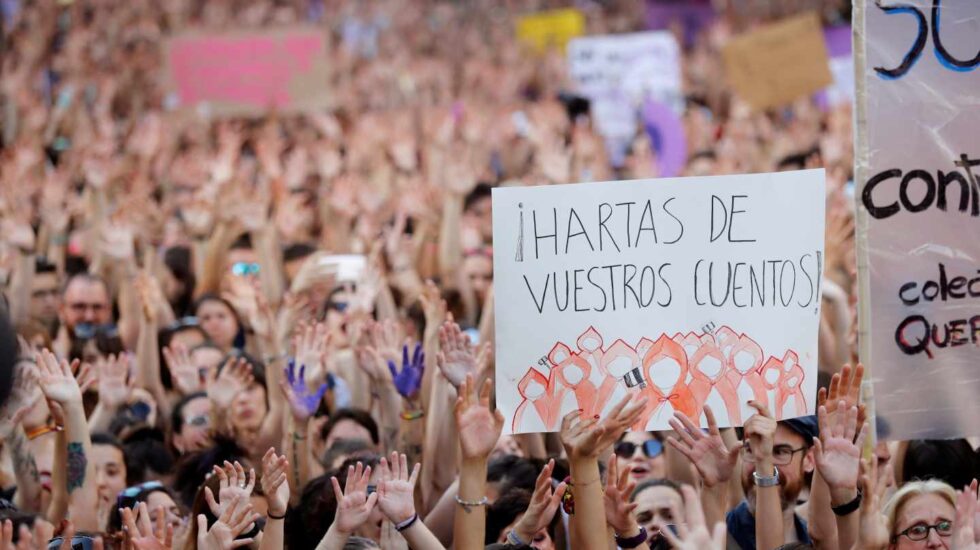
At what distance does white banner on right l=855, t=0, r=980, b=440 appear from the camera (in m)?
4.09

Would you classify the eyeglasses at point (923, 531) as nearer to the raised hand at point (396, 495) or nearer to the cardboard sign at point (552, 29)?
the raised hand at point (396, 495)

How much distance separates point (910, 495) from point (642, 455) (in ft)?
3.97

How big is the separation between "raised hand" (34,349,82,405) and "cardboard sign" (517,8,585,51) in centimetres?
1091

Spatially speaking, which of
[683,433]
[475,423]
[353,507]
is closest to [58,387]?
[353,507]

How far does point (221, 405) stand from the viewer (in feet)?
16.7

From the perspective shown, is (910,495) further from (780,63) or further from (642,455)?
(780,63)

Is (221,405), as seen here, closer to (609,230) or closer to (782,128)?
(609,230)

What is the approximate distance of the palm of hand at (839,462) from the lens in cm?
361

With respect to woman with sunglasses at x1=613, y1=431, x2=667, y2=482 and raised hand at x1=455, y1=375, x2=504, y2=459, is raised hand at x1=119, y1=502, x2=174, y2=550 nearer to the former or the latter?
raised hand at x1=455, y1=375, x2=504, y2=459

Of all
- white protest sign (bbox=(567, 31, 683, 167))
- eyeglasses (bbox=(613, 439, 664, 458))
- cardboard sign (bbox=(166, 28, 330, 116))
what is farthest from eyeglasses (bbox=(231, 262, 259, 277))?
white protest sign (bbox=(567, 31, 683, 167))

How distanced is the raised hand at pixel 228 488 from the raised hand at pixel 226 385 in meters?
1.36

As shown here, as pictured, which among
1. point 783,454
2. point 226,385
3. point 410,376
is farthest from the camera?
point 226,385

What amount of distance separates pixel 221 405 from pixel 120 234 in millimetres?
2338

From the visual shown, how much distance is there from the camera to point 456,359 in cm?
426
